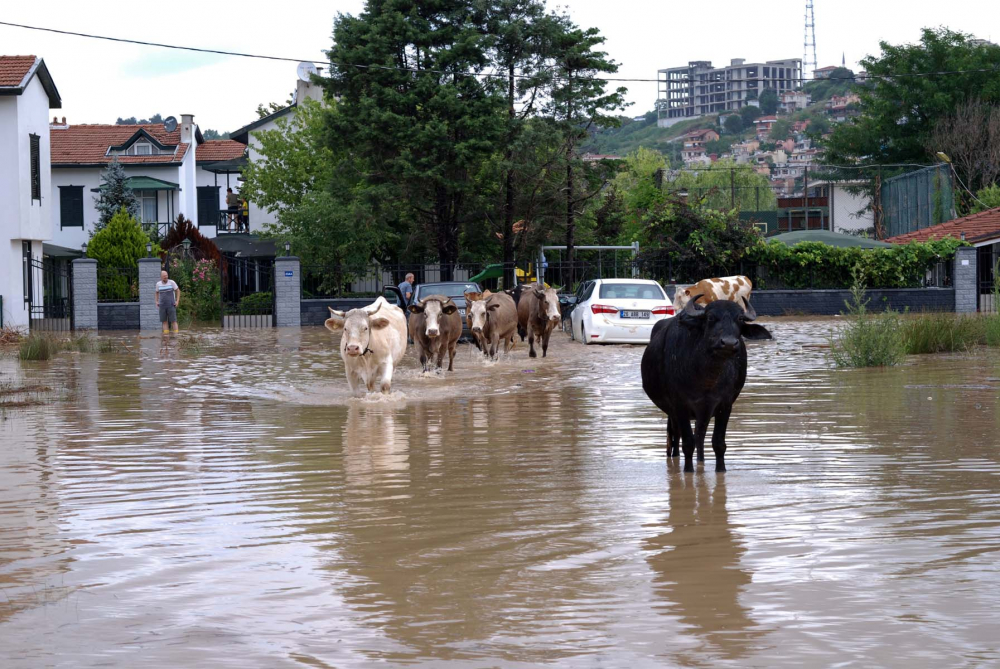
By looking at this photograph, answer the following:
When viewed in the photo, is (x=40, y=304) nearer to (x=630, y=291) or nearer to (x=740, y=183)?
(x=630, y=291)

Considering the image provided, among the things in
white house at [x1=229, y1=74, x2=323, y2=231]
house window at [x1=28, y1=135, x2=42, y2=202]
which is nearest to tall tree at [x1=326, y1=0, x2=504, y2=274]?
house window at [x1=28, y1=135, x2=42, y2=202]

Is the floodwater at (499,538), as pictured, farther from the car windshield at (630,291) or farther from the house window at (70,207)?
the house window at (70,207)

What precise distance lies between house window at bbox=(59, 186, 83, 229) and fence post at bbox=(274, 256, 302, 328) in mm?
24620

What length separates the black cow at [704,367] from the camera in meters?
9.12

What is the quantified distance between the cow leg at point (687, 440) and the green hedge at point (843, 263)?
3316cm

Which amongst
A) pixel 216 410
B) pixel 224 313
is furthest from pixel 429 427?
pixel 224 313

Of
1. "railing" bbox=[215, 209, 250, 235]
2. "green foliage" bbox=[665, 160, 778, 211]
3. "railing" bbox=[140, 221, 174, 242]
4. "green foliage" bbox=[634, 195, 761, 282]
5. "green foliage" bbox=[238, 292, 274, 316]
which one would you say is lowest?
"green foliage" bbox=[238, 292, 274, 316]

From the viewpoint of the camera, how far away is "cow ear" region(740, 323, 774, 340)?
9438 millimetres

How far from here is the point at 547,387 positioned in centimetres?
1747

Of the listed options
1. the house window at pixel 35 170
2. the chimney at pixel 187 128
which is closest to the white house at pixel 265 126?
the chimney at pixel 187 128

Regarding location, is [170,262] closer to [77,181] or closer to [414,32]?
[414,32]

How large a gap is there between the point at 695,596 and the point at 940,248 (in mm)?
39245

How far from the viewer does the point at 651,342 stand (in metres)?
10.3

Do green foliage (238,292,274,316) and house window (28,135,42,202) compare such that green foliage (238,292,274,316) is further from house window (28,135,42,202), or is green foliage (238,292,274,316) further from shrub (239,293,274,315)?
house window (28,135,42,202)
